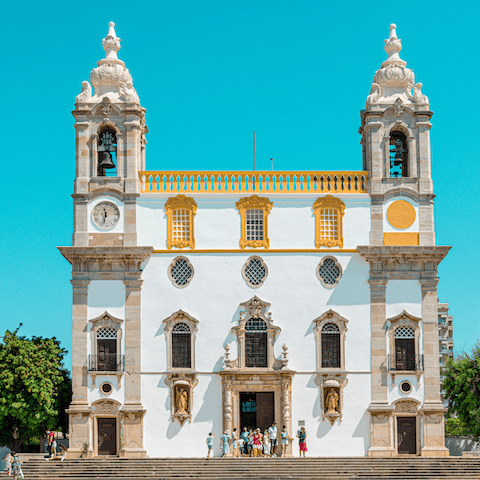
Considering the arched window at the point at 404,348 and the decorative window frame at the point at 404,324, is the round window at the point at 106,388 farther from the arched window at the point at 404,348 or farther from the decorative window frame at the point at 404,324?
the arched window at the point at 404,348

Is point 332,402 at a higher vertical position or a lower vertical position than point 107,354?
lower

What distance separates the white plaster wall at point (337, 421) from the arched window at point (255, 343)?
1702 millimetres

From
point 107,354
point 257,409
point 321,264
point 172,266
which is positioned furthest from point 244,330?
point 107,354

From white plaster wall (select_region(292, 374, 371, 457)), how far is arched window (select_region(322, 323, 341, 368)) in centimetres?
84

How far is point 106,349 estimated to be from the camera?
38.0m

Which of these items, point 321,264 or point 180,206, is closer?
point 321,264

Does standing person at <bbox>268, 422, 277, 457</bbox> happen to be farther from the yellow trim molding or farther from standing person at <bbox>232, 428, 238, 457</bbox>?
the yellow trim molding

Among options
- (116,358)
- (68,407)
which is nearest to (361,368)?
(116,358)

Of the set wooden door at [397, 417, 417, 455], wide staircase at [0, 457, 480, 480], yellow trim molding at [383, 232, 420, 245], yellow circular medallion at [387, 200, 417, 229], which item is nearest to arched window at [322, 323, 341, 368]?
wooden door at [397, 417, 417, 455]

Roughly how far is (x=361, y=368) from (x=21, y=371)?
14368mm

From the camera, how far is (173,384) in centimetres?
3762

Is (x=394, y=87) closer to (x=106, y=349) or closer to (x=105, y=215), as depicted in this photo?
(x=105, y=215)

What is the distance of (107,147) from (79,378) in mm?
10141

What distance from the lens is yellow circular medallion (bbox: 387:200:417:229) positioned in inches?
1533
